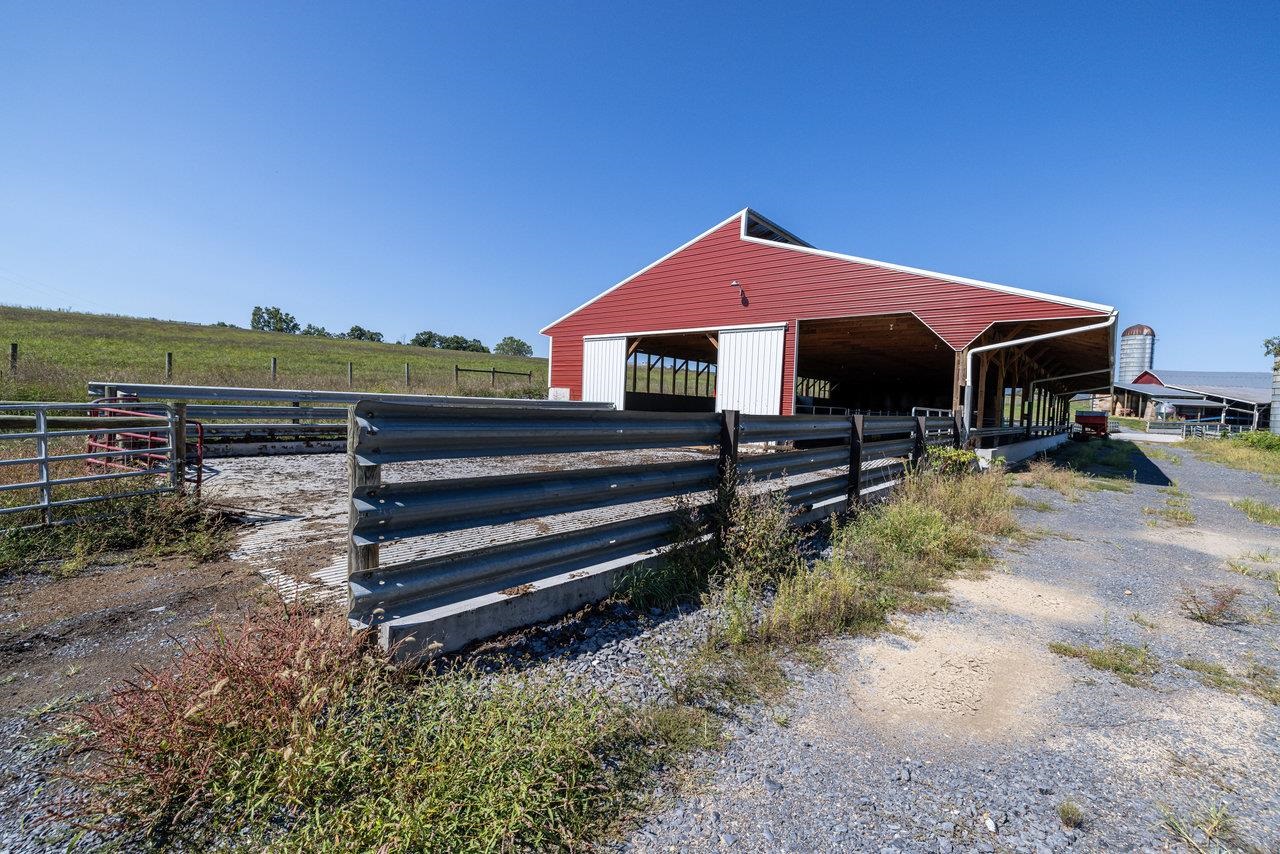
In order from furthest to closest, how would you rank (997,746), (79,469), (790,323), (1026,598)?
(790,323), (79,469), (1026,598), (997,746)

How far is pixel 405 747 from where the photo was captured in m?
1.94

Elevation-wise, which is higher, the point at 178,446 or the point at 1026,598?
the point at 178,446

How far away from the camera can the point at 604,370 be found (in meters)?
18.1

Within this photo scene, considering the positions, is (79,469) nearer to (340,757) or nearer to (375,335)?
(340,757)

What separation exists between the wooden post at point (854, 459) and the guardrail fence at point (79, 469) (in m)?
7.18

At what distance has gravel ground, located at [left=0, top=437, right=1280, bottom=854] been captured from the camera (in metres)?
1.83

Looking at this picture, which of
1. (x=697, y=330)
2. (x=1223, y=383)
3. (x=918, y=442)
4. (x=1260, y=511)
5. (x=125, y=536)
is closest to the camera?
(x=125, y=536)

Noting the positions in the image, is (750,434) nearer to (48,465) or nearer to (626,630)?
(626,630)

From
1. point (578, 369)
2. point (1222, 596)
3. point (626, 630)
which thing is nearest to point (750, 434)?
point (626, 630)

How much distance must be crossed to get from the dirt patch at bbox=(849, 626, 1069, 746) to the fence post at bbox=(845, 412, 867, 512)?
288cm

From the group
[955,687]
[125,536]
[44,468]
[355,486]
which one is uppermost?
[355,486]

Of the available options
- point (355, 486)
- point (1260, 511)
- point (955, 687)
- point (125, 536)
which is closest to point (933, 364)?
point (1260, 511)

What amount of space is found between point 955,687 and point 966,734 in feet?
1.47

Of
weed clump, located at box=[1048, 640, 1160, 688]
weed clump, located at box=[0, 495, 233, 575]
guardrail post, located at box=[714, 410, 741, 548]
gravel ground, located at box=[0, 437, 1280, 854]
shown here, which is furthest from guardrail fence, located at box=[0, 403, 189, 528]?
weed clump, located at box=[1048, 640, 1160, 688]
